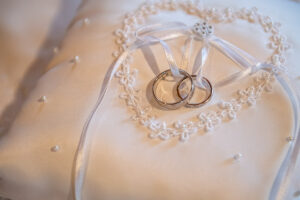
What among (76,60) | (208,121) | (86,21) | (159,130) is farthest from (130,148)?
(86,21)

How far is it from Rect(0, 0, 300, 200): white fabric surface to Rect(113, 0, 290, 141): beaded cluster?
2cm

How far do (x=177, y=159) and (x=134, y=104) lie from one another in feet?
0.59

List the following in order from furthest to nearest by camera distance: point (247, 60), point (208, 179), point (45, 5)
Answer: point (45, 5) < point (247, 60) < point (208, 179)

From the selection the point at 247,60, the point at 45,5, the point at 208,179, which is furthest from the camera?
the point at 45,5

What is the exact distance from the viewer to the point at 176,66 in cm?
81

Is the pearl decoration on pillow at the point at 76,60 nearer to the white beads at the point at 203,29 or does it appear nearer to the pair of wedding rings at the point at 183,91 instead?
the pair of wedding rings at the point at 183,91

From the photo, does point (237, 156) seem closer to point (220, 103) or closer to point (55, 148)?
point (220, 103)

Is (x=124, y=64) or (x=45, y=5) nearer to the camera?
(x=124, y=64)

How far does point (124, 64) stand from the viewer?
0.84m

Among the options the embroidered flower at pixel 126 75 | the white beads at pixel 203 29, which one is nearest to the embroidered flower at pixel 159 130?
the embroidered flower at pixel 126 75

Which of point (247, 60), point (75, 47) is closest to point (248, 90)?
point (247, 60)

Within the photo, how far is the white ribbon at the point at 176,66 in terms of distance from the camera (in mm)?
726

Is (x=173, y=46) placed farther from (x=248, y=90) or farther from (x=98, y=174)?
(x=98, y=174)

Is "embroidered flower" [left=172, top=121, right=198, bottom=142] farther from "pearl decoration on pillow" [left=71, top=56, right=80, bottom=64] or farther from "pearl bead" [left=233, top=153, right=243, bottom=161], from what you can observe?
"pearl decoration on pillow" [left=71, top=56, right=80, bottom=64]
